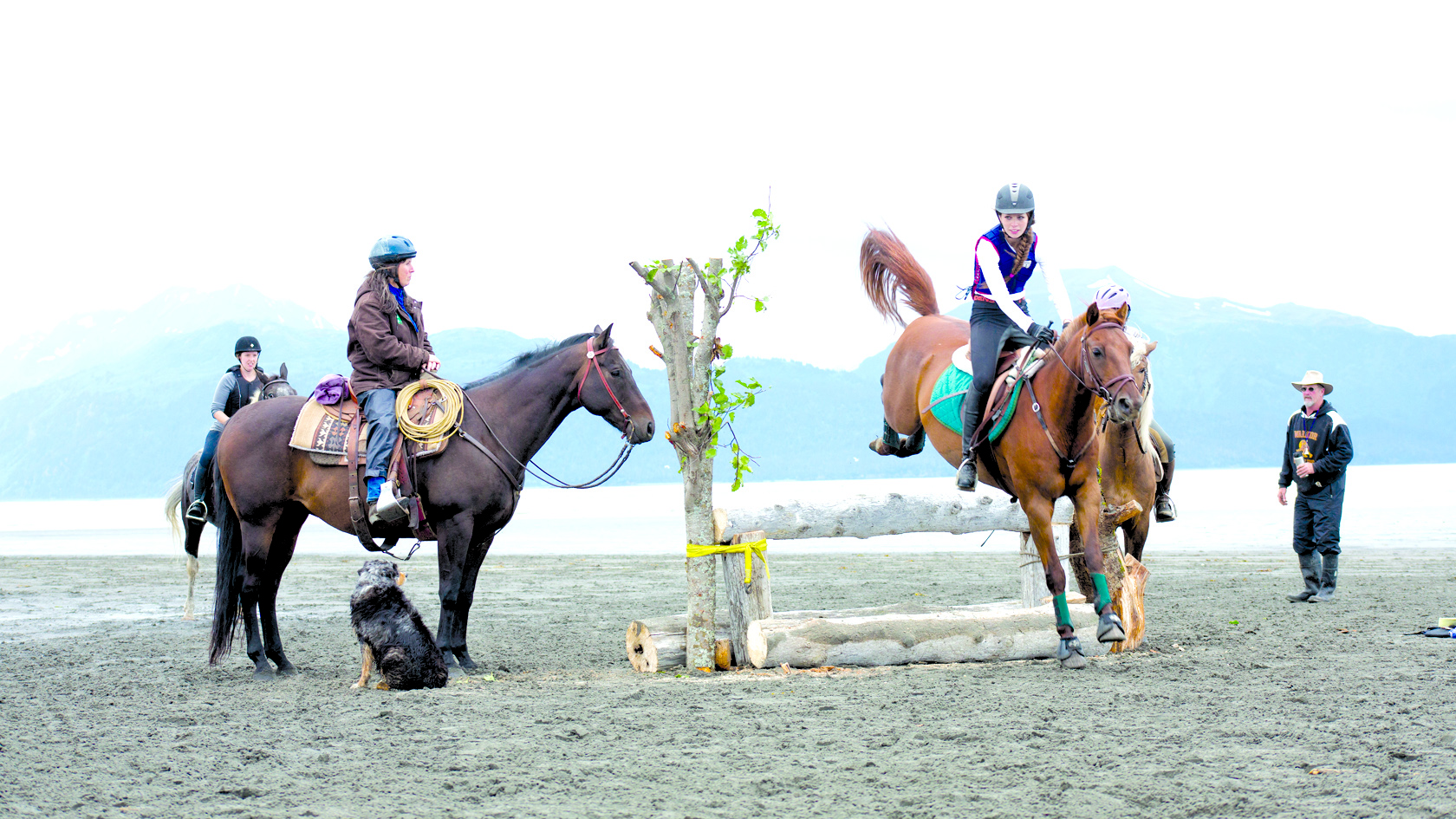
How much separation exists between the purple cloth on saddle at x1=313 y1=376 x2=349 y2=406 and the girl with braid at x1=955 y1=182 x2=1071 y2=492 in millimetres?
4241

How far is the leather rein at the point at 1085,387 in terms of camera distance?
254 inches

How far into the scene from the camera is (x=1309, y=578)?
36.7 ft

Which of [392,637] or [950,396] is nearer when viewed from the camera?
[392,637]

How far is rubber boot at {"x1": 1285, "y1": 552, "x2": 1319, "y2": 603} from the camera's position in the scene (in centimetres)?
1102

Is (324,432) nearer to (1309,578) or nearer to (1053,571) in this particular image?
(1053,571)

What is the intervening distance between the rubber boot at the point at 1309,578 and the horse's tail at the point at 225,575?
9.78 meters

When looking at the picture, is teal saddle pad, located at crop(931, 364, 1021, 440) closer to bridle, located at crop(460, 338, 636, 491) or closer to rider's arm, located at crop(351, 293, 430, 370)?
bridle, located at crop(460, 338, 636, 491)

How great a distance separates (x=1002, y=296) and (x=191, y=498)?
7.44 m

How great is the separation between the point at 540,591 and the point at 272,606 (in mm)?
6068

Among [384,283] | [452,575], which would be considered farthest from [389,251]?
[452,575]

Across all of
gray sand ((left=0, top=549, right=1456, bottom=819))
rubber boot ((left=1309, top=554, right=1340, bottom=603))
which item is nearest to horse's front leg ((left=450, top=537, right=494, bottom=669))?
gray sand ((left=0, top=549, right=1456, bottom=819))

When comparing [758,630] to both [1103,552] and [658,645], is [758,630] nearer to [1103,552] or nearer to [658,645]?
[658,645]

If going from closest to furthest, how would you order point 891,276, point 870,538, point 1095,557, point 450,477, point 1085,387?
point 1085,387
point 1095,557
point 450,477
point 891,276
point 870,538

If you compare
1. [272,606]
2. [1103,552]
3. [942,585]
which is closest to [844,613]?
[1103,552]
